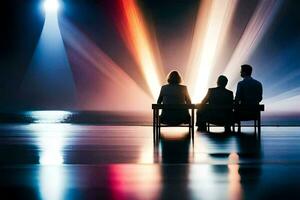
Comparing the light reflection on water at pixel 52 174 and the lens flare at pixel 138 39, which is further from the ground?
the lens flare at pixel 138 39

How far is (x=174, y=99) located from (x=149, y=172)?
148 inches

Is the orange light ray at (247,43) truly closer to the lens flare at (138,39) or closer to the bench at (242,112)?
A: the lens flare at (138,39)

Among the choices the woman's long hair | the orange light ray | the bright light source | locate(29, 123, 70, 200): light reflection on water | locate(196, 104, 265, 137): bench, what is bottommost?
locate(29, 123, 70, 200): light reflection on water

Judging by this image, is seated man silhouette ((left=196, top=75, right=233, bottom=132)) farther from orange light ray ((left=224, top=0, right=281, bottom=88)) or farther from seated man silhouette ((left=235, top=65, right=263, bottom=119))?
orange light ray ((left=224, top=0, right=281, bottom=88))

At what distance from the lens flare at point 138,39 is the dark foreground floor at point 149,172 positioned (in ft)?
39.6

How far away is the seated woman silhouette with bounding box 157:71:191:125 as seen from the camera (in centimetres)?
659

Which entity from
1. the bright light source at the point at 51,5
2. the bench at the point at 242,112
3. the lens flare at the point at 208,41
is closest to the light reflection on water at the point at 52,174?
the bench at the point at 242,112

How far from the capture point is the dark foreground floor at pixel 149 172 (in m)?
2.31

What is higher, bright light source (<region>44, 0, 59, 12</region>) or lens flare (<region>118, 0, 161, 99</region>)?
bright light source (<region>44, 0, 59, 12</region>)

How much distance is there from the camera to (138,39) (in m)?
17.0

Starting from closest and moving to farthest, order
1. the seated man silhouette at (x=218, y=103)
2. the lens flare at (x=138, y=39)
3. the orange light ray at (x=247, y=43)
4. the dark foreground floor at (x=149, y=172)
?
the dark foreground floor at (x=149, y=172)
the seated man silhouette at (x=218, y=103)
the orange light ray at (x=247, y=43)
the lens flare at (x=138, y=39)

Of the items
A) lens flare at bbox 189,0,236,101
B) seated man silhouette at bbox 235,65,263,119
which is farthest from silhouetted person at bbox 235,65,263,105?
lens flare at bbox 189,0,236,101

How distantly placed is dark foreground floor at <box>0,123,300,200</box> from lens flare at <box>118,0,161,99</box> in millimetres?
12076

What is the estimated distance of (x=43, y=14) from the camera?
16.9 metres
